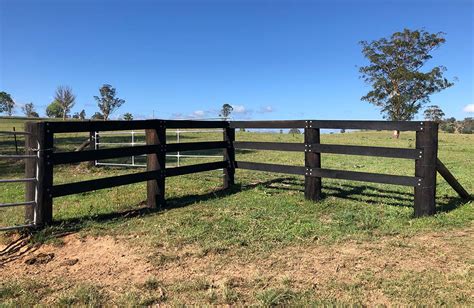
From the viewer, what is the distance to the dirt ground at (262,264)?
12.2 ft

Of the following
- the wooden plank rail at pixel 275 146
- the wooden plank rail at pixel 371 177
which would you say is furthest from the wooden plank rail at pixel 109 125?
the wooden plank rail at pixel 371 177

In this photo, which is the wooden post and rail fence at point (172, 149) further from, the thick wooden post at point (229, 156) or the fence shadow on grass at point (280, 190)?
the thick wooden post at point (229, 156)

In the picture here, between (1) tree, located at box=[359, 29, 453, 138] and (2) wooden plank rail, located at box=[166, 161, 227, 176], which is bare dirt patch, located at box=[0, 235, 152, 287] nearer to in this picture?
(2) wooden plank rail, located at box=[166, 161, 227, 176]

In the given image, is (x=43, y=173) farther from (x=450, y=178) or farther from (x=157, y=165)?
(x=450, y=178)

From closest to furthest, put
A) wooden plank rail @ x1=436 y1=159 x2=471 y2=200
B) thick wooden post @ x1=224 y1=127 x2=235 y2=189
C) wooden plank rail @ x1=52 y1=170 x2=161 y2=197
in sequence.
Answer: wooden plank rail @ x1=52 y1=170 x2=161 y2=197, wooden plank rail @ x1=436 y1=159 x2=471 y2=200, thick wooden post @ x1=224 y1=127 x2=235 y2=189

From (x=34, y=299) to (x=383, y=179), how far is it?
195 inches

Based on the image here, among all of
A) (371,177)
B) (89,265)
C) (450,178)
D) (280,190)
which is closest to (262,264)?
(89,265)

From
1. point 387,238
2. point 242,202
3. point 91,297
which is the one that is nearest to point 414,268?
point 387,238

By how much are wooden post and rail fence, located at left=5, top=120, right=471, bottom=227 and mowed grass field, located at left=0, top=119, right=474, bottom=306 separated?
0.36m

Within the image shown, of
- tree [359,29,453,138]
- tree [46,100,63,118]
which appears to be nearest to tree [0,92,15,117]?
tree [46,100,63,118]

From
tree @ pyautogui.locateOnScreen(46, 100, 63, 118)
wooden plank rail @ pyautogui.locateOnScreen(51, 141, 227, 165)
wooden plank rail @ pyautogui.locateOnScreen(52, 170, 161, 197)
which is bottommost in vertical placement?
wooden plank rail @ pyautogui.locateOnScreen(52, 170, 161, 197)

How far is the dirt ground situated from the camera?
3723 millimetres

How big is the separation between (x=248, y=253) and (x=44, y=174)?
2893 mm

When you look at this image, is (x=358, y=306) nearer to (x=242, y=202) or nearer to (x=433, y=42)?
(x=242, y=202)
